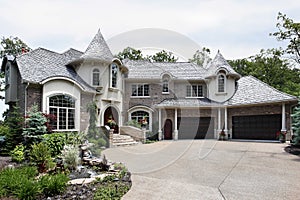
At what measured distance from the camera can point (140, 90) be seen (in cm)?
2006

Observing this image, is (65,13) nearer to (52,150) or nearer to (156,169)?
(52,150)

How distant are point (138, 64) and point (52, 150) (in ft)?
44.5

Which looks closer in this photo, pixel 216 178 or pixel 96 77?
pixel 216 178

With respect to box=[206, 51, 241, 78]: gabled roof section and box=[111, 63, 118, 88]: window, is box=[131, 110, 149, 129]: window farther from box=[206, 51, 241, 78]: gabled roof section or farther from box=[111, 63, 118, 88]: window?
box=[206, 51, 241, 78]: gabled roof section

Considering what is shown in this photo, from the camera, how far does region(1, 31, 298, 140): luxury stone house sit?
13.0 meters

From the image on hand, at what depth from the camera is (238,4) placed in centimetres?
974

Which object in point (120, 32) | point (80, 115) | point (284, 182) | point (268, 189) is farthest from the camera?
point (80, 115)

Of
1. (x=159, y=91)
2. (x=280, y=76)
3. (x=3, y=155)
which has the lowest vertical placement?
(x=3, y=155)

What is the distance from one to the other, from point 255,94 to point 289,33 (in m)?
6.76

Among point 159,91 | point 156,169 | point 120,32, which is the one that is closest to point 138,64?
point 159,91

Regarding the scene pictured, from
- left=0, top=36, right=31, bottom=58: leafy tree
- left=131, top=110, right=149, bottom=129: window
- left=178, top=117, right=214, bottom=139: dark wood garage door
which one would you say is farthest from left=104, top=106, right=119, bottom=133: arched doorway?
left=0, top=36, right=31, bottom=58: leafy tree

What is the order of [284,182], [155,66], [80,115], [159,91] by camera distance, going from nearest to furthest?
[284,182] → [80,115] → [159,91] → [155,66]

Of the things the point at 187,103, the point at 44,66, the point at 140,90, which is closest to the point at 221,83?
the point at 187,103

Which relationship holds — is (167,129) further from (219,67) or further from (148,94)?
(219,67)
